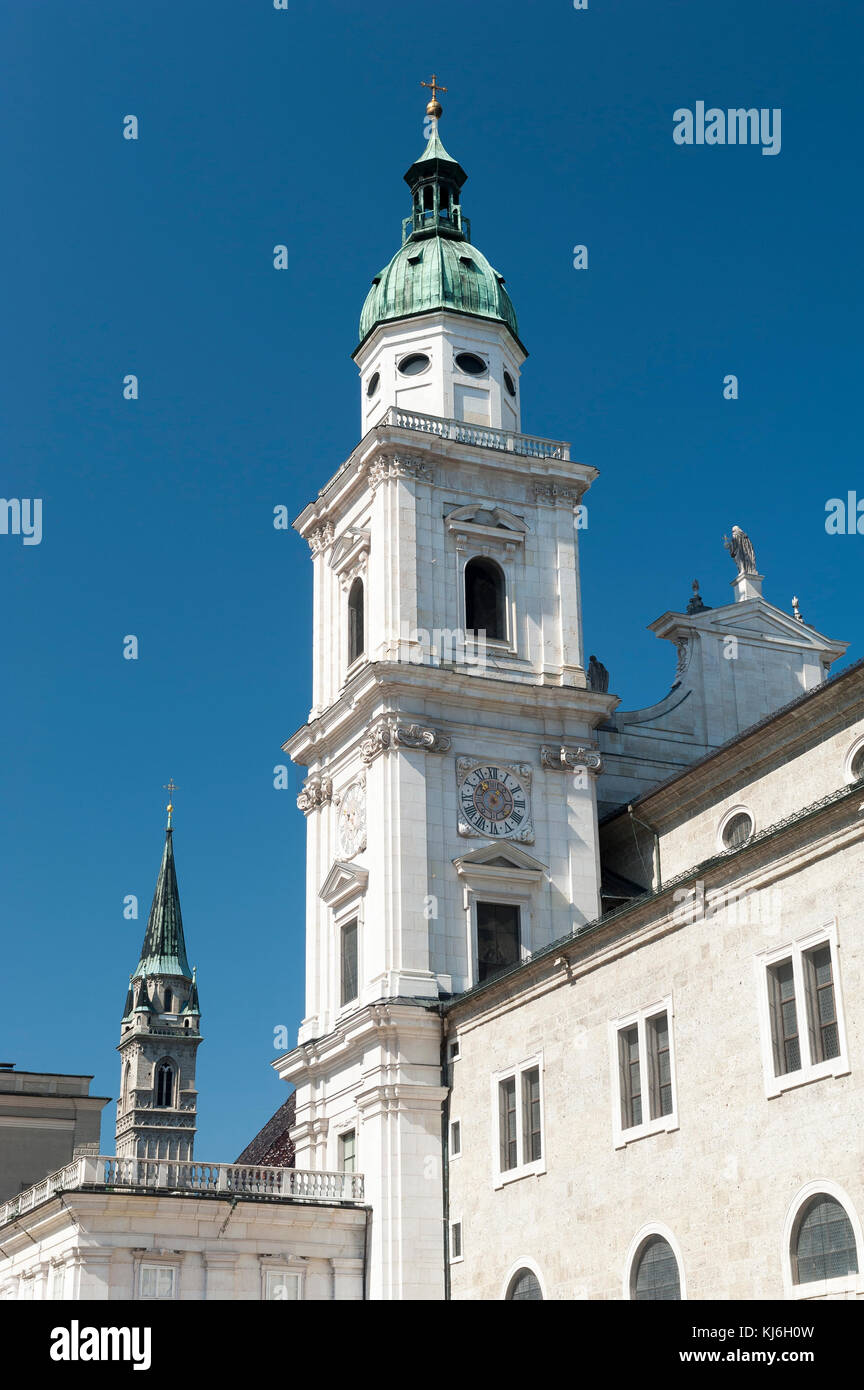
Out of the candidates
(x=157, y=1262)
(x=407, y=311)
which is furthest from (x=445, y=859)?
(x=407, y=311)

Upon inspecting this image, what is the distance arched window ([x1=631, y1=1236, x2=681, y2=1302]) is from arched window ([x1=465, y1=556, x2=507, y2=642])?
22654 millimetres

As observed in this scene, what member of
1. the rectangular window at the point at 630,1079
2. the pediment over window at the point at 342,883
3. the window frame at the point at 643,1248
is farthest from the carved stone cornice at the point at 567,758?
the window frame at the point at 643,1248

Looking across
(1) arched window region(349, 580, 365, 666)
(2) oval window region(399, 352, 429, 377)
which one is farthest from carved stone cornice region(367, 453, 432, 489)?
(2) oval window region(399, 352, 429, 377)

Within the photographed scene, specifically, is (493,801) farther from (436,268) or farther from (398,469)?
(436,268)

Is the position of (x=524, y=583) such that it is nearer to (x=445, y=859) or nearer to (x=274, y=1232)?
(x=445, y=859)

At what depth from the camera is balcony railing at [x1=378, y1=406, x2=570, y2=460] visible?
52.5 metres

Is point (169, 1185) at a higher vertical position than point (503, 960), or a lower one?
lower

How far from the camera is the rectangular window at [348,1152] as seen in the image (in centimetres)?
4641

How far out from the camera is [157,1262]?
40062 millimetres

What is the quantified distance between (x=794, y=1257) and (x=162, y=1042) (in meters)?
136

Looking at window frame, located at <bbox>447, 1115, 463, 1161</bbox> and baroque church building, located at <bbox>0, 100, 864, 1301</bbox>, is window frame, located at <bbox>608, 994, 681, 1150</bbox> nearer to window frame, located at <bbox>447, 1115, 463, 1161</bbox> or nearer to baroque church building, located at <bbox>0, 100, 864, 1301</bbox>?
baroque church building, located at <bbox>0, 100, 864, 1301</bbox>
